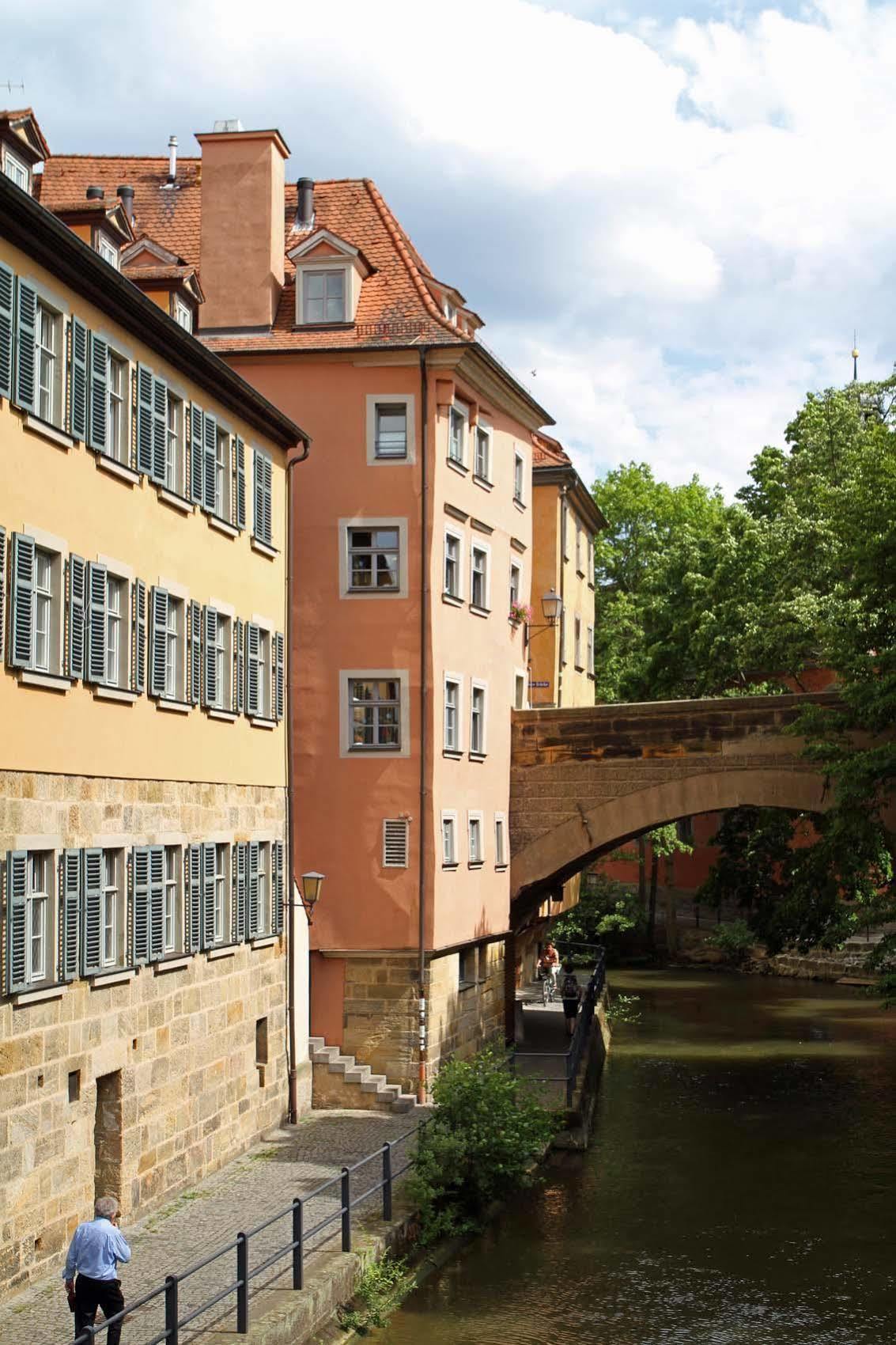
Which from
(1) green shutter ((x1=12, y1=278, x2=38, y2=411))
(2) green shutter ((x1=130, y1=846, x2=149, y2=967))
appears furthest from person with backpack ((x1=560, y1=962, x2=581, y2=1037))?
(1) green shutter ((x1=12, y1=278, x2=38, y2=411))

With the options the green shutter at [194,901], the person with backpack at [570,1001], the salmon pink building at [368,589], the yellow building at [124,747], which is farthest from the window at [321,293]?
the person with backpack at [570,1001]

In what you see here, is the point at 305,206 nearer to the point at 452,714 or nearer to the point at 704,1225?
the point at 452,714

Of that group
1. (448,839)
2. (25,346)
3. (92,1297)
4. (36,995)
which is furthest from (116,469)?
(448,839)

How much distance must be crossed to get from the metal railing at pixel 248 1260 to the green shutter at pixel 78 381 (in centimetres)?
726

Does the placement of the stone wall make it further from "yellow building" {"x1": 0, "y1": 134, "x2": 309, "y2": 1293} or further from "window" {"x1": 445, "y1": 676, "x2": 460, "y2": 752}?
"window" {"x1": 445, "y1": 676, "x2": 460, "y2": 752}

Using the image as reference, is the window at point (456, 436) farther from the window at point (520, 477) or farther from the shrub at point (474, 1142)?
the shrub at point (474, 1142)

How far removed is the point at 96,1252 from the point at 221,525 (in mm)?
10273

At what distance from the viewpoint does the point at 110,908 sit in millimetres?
17328

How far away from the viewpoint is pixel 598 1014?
38.2 metres

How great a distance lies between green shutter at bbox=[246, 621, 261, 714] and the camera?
2206cm

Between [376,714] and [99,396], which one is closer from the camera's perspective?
[99,396]

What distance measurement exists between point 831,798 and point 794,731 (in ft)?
4.68

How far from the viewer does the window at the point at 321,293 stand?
26406 millimetres

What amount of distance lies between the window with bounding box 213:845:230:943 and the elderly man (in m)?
7.82
